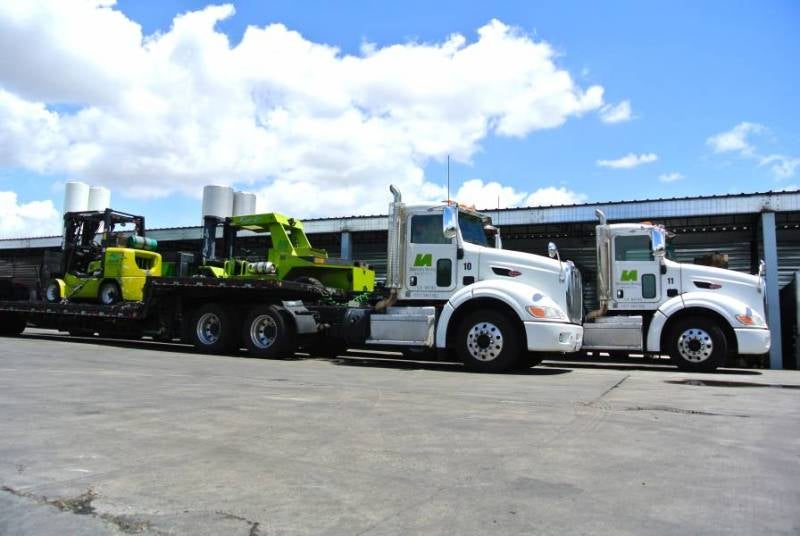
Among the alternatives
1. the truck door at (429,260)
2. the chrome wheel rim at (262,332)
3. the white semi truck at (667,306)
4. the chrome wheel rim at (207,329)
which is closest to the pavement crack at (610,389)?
the white semi truck at (667,306)

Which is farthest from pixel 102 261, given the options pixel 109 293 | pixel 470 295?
pixel 470 295

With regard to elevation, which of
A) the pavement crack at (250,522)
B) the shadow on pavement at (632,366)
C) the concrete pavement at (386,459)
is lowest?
the pavement crack at (250,522)

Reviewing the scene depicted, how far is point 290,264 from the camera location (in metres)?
14.1

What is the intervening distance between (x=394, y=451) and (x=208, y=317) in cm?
1019

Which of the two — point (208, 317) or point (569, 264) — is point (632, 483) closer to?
point (569, 264)

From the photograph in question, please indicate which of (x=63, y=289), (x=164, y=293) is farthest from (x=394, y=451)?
(x=63, y=289)

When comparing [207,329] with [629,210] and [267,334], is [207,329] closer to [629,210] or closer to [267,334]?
[267,334]

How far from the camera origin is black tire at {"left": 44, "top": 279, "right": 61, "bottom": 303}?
16.2 meters

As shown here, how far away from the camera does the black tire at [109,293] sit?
15.7 m

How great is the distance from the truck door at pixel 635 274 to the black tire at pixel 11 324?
15.3 metres

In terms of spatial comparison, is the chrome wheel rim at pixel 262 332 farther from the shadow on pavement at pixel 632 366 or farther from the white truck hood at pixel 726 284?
the white truck hood at pixel 726 284

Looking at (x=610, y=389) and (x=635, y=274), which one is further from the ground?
(x=635, y=274)

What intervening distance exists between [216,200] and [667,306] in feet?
43.8

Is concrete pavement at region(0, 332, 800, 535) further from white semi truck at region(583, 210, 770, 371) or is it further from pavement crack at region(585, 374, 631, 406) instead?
white semi truck at region(583, 210, 770, 371)
